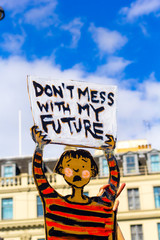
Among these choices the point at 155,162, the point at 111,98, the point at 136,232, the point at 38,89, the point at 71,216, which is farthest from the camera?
the point at 155,162

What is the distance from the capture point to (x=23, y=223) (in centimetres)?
3928

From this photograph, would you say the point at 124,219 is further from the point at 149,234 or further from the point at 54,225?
the point at 54,225

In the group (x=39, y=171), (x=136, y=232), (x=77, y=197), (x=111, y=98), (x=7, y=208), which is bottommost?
(x=136, y=232)

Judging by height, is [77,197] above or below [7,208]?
below

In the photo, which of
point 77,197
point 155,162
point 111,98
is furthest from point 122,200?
point 77,197

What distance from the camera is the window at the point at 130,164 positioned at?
41.4 metres

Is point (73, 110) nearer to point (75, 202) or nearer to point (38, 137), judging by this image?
point (38, 137)

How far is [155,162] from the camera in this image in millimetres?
41719

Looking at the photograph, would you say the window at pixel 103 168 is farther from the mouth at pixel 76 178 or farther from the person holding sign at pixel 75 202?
the mouth at pixel 76 178

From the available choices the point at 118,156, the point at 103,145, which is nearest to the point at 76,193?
the point at 103,145

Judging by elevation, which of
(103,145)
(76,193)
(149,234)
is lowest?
(149,234)

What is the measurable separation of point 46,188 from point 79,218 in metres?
1.70

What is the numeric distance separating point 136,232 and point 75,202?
21120 millimetres

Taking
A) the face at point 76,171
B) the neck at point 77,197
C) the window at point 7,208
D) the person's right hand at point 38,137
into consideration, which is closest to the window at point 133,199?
the window at point 7,208
